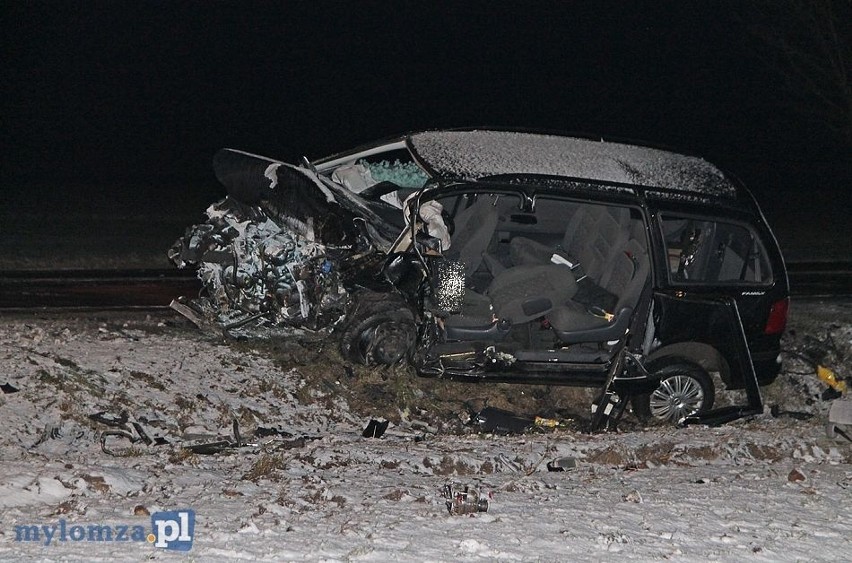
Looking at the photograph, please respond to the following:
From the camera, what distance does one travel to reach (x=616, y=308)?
782cm

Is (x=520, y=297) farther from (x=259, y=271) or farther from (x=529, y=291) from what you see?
(x=259, y=271)

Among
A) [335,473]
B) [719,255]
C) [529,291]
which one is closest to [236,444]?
[335,473]

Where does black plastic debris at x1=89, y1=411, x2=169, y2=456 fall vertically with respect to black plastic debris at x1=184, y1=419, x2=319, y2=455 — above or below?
above

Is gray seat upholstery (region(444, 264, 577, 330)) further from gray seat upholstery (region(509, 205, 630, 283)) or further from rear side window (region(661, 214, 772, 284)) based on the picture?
rear side window (region(661, 214, 772, 284))

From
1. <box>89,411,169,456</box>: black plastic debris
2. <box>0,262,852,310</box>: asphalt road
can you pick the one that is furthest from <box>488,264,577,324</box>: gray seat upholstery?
<box>0,262,852,310</box>: asphalt road

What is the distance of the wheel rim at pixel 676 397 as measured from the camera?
7.76 metres

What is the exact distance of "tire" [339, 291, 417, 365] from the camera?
25.6ft

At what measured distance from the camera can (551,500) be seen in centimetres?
563

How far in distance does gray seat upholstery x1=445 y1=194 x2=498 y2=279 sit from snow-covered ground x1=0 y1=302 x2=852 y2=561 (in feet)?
4.10

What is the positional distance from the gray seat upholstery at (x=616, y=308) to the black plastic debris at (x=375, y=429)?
164 centimetres

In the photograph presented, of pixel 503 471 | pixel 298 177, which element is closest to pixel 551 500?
pixel 503 471

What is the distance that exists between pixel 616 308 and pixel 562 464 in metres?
1.84

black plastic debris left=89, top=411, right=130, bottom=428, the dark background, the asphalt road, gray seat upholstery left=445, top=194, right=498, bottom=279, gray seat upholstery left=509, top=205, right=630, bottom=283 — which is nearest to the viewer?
black plastic debris left=89, top=411, right=130, bottom=428

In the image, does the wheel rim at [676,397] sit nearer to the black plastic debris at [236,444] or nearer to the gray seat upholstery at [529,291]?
the gray seat upholstery at [529,291]
